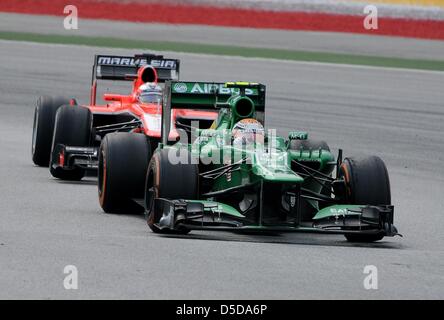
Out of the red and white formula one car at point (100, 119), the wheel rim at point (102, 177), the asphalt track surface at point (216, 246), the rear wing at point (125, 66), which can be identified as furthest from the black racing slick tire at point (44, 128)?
the wheel rim at point (102, 177)

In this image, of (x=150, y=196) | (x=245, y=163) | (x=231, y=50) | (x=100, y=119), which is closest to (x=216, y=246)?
(x=245, y=163)

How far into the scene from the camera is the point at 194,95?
12.7 m

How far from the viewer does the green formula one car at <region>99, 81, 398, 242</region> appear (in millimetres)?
10922

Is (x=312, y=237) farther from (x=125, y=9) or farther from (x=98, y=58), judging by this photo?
(x=125, y=9)

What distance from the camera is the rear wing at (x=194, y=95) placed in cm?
1252

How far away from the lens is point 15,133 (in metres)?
19.6

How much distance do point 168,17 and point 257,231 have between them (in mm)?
28919

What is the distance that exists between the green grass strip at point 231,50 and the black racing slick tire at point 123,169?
67.2 ft

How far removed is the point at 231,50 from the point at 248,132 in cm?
2291

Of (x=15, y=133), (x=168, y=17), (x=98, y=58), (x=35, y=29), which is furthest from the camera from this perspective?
(x=168, y=17)

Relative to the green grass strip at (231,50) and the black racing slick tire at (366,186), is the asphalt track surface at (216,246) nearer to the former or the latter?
the black racing slick tire at (366,186)

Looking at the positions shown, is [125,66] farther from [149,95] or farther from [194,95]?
[194,95]

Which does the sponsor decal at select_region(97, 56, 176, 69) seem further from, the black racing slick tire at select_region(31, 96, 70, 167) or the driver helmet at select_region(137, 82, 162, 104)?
the black racing slick tire at select_region(31, 96, 70, 167)

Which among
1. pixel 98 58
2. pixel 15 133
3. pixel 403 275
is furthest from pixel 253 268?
pixel 15 133
